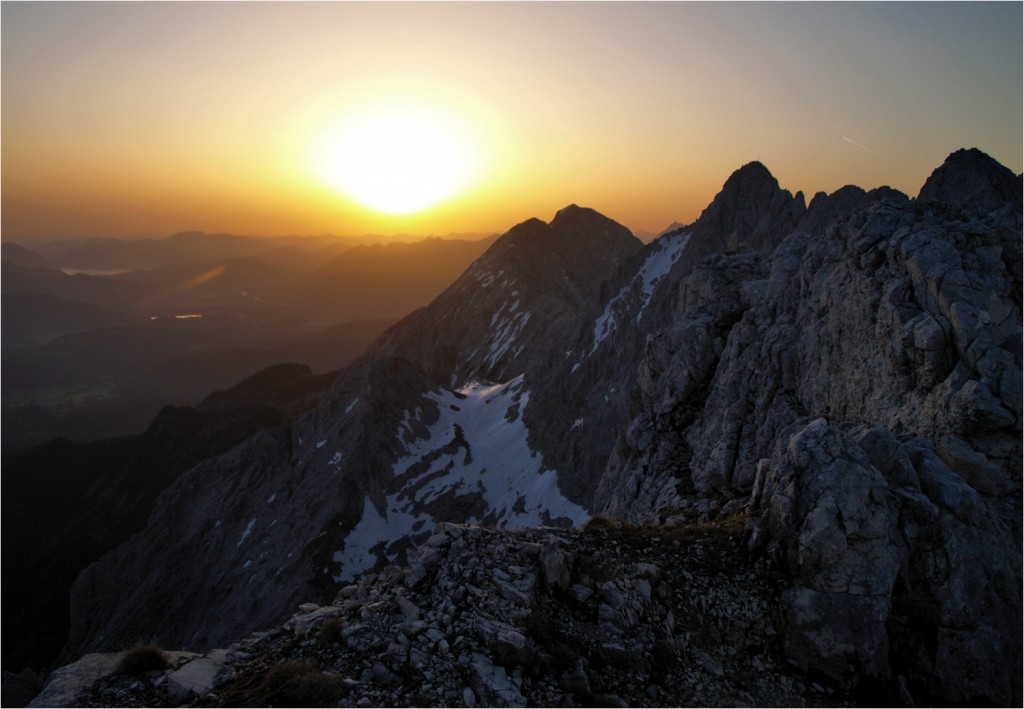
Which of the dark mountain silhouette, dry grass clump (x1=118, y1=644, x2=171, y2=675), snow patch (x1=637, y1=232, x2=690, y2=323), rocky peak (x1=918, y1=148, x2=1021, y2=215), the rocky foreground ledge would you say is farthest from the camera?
snow patch (x1=637, y1=232, x2=690, y2=323)

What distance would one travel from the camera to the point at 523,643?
42.5 ft

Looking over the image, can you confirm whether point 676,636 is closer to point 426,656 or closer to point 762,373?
point 426,656

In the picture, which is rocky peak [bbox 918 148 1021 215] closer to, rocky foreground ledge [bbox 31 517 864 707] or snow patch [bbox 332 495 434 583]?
rocky foreground ledge [bbox 31 517 864 707]

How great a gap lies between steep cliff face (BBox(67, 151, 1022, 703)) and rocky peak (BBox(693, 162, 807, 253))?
40.9 inches

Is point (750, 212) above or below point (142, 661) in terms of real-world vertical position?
above

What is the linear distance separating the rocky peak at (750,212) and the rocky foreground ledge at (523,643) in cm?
9350

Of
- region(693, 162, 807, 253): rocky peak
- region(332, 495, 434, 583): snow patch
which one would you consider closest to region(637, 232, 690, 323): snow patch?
region(693, 162, 807, 253): rocky peak

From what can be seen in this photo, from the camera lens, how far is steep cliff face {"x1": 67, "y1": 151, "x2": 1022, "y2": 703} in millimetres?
15453

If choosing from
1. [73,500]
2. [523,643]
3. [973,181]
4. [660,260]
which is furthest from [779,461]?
[73,500]

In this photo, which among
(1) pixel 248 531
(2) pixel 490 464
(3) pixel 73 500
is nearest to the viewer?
(1) pixel 248 531

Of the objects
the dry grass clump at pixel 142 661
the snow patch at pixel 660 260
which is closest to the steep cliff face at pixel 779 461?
the snow patch at pixel 660 260

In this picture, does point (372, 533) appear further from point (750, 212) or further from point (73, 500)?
point (73, 500)

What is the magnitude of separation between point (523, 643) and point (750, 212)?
113284mm

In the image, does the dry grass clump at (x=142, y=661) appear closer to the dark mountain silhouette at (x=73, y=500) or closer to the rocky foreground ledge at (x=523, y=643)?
the rocky foreground ledge at (x=523, y=643)
